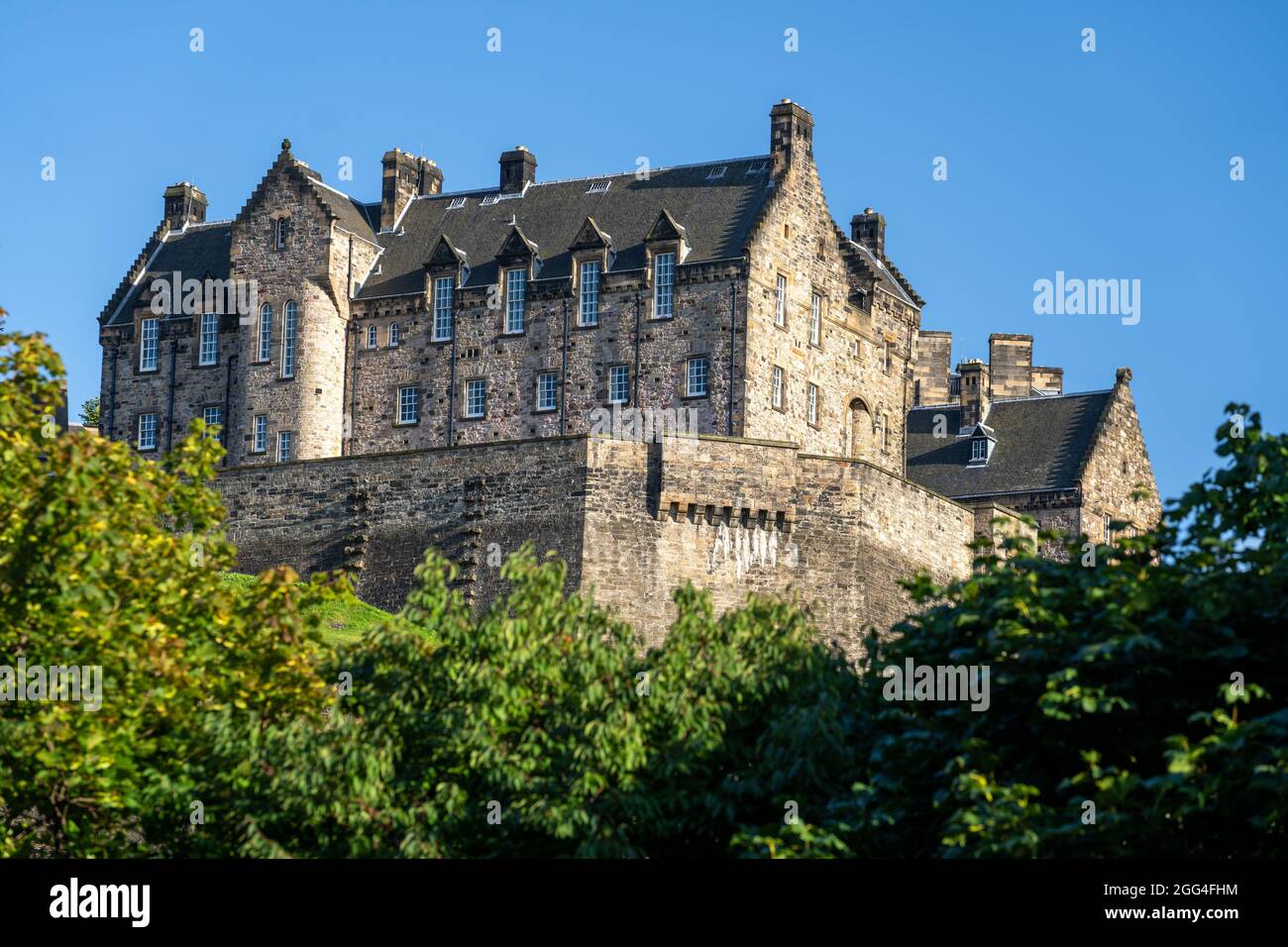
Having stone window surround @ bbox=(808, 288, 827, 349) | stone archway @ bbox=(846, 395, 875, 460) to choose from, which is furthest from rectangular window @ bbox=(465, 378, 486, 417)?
stone archway @ bbox=(846, 395, 875, 460)

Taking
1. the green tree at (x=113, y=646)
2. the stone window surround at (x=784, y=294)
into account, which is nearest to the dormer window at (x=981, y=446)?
the stone window surround at (x=784, y=294)

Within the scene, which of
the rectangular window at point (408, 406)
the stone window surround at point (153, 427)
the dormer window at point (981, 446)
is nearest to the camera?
the rectangular window at point (408, 406)

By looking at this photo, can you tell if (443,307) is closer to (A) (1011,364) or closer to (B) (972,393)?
(B) (972,393)

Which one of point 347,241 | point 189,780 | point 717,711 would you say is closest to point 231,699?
point 189,780

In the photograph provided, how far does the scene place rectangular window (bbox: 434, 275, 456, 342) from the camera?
69.9 m

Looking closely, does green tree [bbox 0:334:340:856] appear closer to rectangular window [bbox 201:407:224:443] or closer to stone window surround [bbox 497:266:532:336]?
stone window surround [bbox 497:266:532:336]

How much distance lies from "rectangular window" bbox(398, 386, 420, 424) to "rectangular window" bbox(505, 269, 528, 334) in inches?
143

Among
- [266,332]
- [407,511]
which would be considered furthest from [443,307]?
[407,511]

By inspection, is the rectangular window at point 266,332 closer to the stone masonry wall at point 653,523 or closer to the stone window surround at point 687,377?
the stone masonry wall at point 653,523

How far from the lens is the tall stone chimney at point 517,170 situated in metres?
73.5

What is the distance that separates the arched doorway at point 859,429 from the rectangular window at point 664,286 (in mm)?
7596

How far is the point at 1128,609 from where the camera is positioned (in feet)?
90.3
